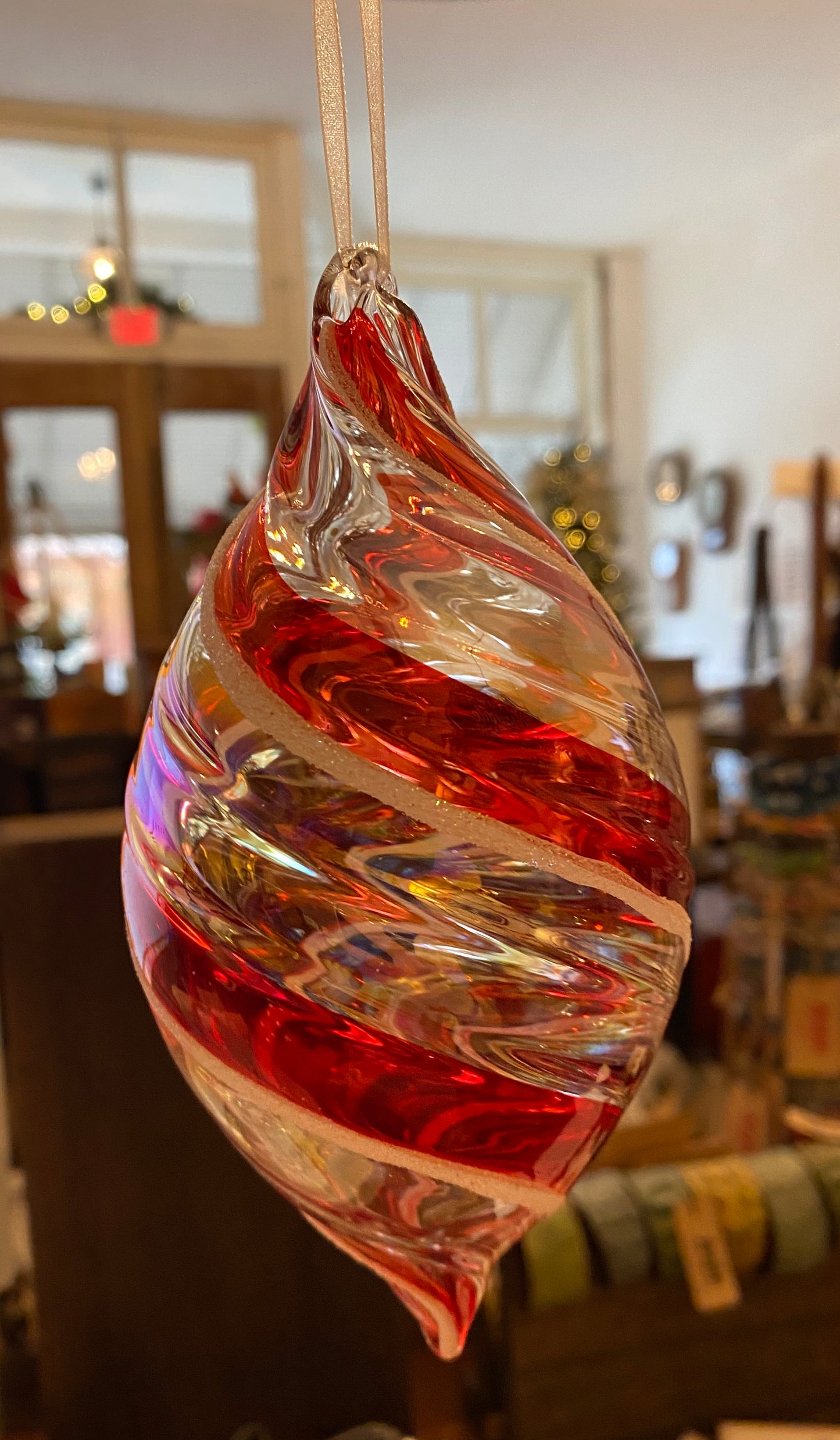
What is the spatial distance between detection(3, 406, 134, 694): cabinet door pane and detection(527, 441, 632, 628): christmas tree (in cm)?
134

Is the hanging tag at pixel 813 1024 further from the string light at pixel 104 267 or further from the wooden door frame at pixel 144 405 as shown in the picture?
the string light at pixel 104 267

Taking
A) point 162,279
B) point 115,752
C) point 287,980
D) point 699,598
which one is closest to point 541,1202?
point 287,980

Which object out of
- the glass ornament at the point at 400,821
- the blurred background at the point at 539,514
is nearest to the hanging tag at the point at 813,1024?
the blurred background at the point at 539,514

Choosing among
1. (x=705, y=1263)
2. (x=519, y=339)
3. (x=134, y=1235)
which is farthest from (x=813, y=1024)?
(x=519, y=339)

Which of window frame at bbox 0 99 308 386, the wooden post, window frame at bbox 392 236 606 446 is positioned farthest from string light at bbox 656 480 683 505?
the wooden post

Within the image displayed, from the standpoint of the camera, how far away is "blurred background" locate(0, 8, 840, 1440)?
52cm

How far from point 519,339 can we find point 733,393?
1033 mm

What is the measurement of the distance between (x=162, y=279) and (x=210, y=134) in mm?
439

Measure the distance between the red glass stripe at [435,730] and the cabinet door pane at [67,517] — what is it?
113 inches

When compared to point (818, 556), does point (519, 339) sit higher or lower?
higher

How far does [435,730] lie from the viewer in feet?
0.77

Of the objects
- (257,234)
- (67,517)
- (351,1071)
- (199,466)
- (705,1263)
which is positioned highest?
(257,234)

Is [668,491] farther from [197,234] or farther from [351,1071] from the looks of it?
[351,1071]

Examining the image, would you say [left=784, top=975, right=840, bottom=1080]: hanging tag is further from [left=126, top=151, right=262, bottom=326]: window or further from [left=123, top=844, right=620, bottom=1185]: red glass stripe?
[left=126, top=151, right=262, bottom=326]: window
